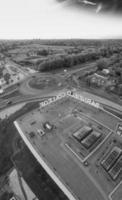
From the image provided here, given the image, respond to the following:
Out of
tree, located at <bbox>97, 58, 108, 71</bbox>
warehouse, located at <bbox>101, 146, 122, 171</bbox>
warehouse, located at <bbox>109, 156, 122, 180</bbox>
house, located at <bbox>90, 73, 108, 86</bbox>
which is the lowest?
warehouse, located at <bbox>109, 156, 122, 180</bbox>

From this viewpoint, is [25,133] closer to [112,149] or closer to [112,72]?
[112,149]

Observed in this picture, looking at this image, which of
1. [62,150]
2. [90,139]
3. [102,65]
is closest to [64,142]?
[62,150]

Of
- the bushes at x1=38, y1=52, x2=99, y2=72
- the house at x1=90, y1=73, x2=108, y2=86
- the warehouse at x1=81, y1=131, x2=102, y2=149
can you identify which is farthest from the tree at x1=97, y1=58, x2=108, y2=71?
the warehouse at x1=81, y1=131, x2=102, y2=149

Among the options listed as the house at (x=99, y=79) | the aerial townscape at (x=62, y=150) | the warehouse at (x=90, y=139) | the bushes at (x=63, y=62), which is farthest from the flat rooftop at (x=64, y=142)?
the bushes at (x=63, y=62)

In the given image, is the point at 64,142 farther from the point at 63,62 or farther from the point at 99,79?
the point at 63,62

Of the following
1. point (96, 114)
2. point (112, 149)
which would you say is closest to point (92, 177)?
point (112, 149)

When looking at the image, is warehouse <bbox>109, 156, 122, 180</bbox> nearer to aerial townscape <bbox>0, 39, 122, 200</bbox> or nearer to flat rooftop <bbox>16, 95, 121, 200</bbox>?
aerial townscape <bbox>0, 39, 122, 200</bbox>

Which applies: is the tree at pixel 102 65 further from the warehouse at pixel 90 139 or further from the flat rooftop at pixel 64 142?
the warehouse at pixel 90 139
